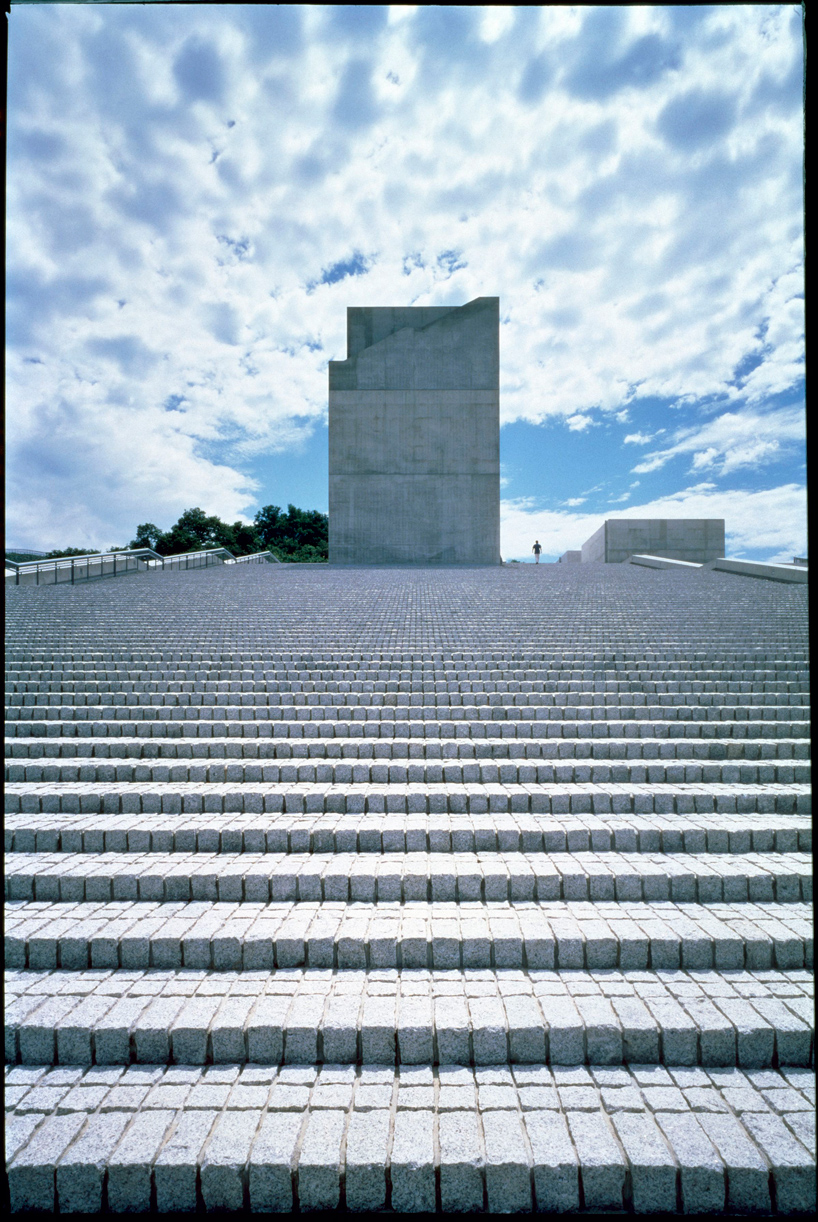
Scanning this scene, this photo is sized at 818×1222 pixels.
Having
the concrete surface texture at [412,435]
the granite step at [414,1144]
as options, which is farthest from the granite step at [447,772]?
the concrete surface texture at [412,435]

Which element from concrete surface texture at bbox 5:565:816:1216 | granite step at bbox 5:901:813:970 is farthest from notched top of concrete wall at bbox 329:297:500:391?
granite step at bbox 5:901:813:970

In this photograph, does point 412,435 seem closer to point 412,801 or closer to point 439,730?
point 439,730

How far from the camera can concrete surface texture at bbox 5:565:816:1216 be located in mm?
2451

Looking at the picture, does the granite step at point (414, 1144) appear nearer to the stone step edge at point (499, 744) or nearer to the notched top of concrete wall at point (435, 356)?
the stone step edge at point (499, 744)

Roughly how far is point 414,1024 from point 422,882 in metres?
0.86

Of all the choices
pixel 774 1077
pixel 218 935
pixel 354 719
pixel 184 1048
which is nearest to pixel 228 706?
pixel 354 719

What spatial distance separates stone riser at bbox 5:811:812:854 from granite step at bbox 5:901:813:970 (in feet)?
1.86

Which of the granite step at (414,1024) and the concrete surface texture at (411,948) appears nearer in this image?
the concrete surface texture at (411,948)

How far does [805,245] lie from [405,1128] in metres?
3.38

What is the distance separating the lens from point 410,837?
4.01m

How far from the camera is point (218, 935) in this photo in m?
3.29

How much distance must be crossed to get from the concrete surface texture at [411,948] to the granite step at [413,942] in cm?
2

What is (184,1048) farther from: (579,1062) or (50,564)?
(50,564)

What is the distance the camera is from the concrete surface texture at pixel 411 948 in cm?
245
